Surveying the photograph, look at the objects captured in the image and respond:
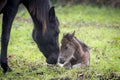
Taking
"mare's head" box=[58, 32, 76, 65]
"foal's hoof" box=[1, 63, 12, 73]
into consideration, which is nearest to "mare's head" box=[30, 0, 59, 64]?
"mare's head" box=[58, 32, 76, 65]

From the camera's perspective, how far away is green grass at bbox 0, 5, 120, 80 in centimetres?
720

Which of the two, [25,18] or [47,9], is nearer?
[47,9]

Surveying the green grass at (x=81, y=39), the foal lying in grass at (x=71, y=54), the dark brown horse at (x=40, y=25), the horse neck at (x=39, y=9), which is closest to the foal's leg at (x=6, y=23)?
the dark brown horse at (x=40, y=25)

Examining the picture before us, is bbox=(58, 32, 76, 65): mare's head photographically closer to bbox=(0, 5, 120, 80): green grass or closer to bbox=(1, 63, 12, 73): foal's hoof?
bbox=(0, 5, 120, 80): green grass

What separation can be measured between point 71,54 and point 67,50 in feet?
0.37

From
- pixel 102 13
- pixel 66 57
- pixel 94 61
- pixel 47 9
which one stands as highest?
pixel 47 9

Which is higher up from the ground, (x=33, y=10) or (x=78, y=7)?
(x=33, y=10)

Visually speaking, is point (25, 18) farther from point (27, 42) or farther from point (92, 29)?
point (27, 42)

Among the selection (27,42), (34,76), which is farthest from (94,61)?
(27,42)

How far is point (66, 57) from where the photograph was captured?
720cm

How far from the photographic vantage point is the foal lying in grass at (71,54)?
7207mm

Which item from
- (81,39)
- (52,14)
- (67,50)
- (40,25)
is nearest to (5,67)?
(40,25)

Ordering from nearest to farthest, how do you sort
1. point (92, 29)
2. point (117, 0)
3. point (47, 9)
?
point (47, 9) → point (92, 29) → point (117, 0)

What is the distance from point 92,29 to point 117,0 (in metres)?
4.62
